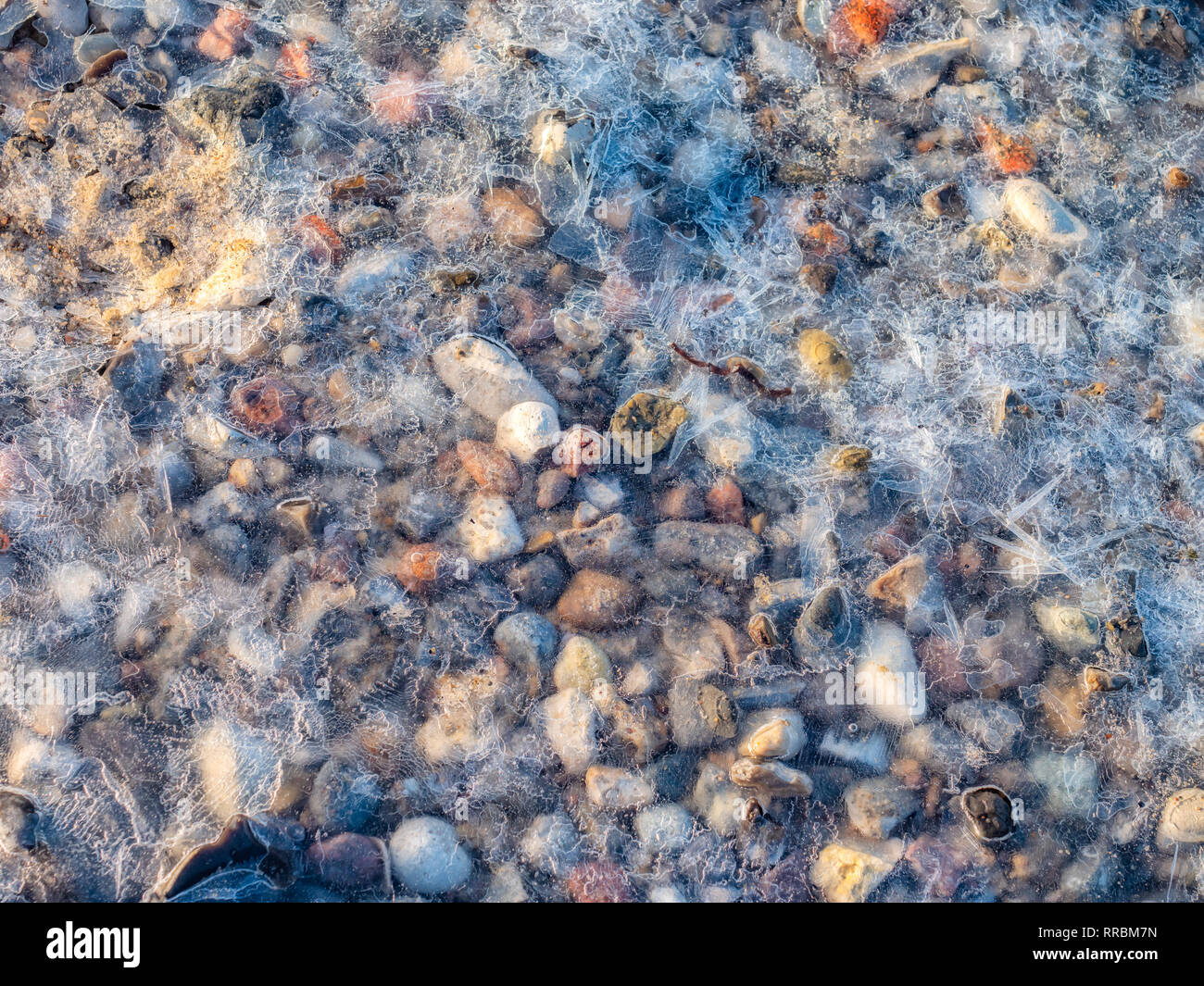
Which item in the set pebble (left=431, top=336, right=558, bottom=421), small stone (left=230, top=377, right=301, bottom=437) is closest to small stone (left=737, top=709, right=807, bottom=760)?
pebble (left=431, top=336, right=558, bottom=421)

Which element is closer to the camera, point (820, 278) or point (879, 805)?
point (879, 805)

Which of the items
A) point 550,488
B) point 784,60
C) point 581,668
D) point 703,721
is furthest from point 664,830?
point 784,60

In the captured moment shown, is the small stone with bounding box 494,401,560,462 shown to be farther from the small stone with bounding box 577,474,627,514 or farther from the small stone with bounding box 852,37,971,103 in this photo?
the small stone with bounding box 852,37,971,103

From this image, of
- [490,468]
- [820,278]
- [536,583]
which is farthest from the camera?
[820,278]

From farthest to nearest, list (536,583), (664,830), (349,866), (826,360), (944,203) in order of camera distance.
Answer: (944,203), (826,360), (536,583), (664,830), (349,866)

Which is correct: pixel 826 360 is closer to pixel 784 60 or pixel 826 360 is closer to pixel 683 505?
pixel 683 505

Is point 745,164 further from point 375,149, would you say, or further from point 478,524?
point 478,524

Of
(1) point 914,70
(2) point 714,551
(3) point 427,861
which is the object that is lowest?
(3) point 427,861
